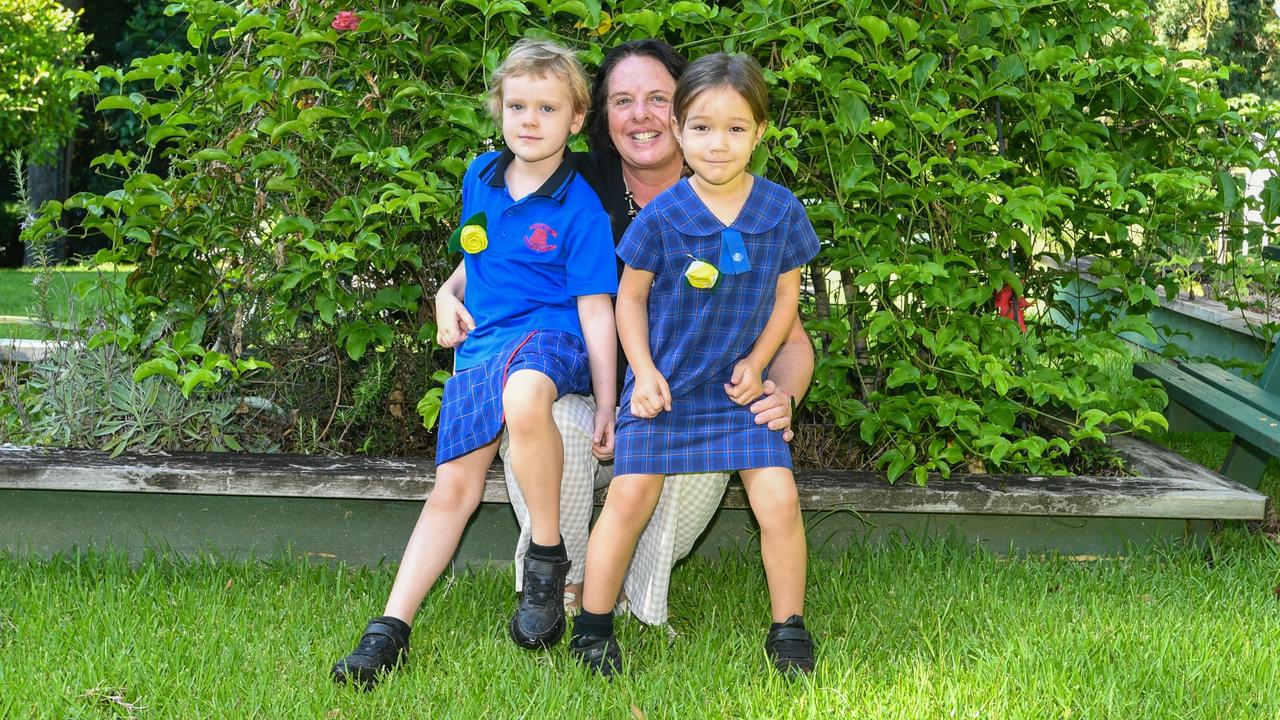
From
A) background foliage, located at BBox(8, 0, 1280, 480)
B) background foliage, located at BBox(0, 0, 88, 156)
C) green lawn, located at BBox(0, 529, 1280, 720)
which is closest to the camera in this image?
green lawn, located at BBox(0, 529, 1280, 720)

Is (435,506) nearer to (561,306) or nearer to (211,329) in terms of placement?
(561,306)

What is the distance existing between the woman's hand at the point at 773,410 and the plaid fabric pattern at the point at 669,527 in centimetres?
18

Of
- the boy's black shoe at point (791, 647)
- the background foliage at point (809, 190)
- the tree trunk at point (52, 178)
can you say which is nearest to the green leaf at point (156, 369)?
the background foliage at point (809, 190)

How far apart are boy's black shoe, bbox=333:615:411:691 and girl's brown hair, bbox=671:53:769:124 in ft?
4.33

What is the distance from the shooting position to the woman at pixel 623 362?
2732 millimetres

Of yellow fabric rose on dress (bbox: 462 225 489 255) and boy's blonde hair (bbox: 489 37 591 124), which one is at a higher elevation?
boy's blonde hair (bbox: 489 37 591 124)

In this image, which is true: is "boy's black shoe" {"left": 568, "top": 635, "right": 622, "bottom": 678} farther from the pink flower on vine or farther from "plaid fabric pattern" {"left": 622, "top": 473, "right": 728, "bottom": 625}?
the pink flower on vine

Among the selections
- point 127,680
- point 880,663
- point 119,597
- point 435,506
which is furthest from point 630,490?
point 119,597

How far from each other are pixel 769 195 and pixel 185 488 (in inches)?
69.3

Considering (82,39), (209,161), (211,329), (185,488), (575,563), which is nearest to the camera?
(575,563)

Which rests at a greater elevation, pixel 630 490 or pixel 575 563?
pixel 630 490

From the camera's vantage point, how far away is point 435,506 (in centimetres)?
276

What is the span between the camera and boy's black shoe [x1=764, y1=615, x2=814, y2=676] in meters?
2.55

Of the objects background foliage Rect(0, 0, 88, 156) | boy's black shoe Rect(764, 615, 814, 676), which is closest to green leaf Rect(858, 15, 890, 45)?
boy's black shoe Rect(764, 615, 814, 676)
